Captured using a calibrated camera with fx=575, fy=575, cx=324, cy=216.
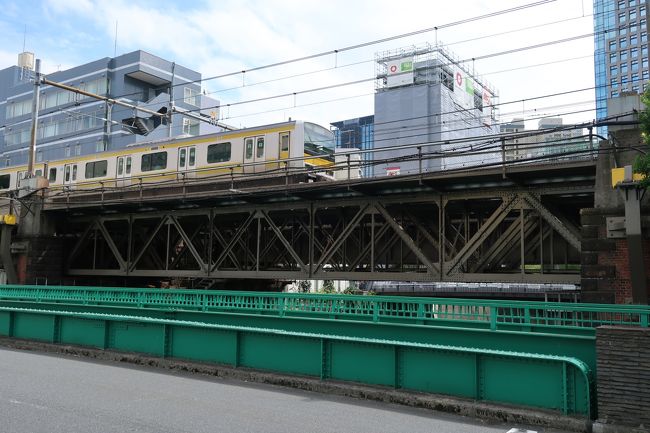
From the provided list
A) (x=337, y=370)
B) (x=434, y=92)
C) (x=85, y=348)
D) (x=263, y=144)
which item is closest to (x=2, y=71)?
(x=434, y=92)

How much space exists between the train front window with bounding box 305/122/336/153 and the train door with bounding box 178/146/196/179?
5.43 m

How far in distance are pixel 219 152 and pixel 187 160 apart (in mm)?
2159

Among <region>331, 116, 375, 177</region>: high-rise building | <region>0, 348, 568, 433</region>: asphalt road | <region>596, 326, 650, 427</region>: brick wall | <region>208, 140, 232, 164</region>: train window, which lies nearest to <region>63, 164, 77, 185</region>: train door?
<region>208, 140, 232, 164</region>: train window

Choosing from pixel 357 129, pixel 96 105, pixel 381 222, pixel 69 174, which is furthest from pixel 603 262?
pixel 357 129

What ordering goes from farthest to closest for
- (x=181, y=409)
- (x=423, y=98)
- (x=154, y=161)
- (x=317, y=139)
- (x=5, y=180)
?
(x=423, y=98)
(x=5, y=180)
(x=154, y=161)
(x=317, y=139)
(x=181, y=409)

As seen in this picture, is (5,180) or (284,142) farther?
(5,180)

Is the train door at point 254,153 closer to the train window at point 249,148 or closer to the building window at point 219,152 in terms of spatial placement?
the train window at point 249,148

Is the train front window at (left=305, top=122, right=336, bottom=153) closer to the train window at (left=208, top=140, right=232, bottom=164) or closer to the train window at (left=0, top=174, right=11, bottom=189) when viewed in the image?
the train window at (left=208, top=140, right=232, bottom=164)

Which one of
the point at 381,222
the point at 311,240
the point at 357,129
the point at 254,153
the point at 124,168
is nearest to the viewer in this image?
the point at 311,240

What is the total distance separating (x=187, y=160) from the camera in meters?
26.7

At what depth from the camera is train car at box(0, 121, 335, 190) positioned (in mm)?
23291

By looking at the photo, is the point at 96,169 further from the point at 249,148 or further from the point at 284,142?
the point at 284,142

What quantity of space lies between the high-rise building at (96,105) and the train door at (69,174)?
3313 cm

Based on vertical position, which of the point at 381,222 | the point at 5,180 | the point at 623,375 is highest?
the point at 5,180
